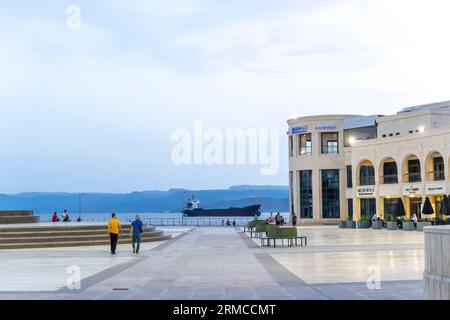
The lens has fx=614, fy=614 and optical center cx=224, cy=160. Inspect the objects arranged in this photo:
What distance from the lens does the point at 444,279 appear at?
9000 millimetres

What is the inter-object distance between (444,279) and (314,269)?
26.3 feet

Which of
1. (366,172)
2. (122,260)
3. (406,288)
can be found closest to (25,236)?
(122,260)

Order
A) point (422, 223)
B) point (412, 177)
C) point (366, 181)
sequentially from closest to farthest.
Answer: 1. point (422, 223)
2. point (412, 177)
3. point (366, 181)

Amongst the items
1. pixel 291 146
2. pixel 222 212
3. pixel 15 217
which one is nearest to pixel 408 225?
pixel 15 217

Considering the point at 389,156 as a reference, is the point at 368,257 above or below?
below

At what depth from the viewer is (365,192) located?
195 feet

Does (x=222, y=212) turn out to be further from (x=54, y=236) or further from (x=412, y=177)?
(x=54, y=236)

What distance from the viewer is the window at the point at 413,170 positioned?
54750 mm

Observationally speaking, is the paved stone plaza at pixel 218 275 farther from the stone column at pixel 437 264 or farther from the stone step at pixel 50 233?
the stone step at pixel 50 233

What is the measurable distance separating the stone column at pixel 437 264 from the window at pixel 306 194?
203 ft

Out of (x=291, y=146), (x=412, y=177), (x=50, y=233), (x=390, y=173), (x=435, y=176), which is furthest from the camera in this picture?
(x=291, y=146)

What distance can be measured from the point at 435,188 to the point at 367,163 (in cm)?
1296

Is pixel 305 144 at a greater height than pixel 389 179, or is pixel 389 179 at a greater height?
pixel 305 144
